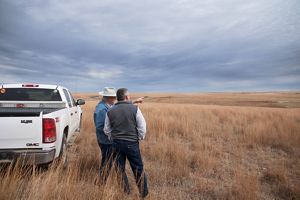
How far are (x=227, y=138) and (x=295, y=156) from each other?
2.63 meters

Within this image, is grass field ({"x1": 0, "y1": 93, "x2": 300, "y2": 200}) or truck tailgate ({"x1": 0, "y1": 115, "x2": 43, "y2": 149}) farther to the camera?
truck tailgate ({"x1": 0, "y1": 115, "x2": 43, "y2": 149})

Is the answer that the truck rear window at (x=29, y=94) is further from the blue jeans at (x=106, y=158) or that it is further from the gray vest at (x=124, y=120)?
the gray vest at (x=124, y=120)

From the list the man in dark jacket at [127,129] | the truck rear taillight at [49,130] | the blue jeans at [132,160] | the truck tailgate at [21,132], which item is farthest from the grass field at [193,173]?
the truck rear taillight at [49,130]

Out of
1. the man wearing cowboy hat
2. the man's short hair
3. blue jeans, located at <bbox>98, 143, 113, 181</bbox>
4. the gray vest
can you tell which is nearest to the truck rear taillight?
the man wearing cowboy hat

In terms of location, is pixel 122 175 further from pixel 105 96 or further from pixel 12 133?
pixel 12 133

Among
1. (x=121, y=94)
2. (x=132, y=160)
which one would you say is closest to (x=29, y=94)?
(x=121, y=94)

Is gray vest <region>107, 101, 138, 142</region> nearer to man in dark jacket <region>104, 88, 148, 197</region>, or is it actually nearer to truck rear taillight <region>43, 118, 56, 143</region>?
man in dark jacket <region>104, 88, 148, 197</region>

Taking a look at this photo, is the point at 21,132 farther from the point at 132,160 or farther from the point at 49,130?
the point at 132,160

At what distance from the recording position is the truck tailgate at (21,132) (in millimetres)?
3701

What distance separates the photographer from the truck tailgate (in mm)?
3701

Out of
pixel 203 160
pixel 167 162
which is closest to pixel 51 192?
pixel 167 162

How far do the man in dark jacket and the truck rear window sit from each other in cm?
327

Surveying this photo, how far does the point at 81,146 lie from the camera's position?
7.22 m

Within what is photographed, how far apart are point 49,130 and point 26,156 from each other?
567mm
